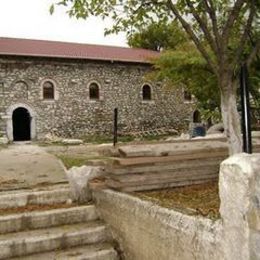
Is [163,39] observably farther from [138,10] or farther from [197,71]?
[138,10]

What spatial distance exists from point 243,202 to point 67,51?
25.5m

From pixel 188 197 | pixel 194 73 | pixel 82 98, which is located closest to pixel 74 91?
pixel 82 98

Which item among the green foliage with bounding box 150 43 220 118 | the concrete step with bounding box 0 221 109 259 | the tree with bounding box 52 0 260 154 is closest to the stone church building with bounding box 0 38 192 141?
the green foliage with bounding box 150 43 220 118

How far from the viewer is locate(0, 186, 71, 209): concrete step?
20.6 feet

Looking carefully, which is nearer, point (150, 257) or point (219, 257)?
point (219, 257)

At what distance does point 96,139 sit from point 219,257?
23.8 m

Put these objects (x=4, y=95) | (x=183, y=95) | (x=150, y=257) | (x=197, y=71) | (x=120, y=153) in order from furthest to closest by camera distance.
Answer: (x=183, y=95), (x=4, y=95), (x=197, y=71), (x=120, y=153), (x=150, y=257)

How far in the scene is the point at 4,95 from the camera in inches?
1024

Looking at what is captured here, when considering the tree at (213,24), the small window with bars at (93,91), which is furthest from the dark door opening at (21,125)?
the tree at (213,24)

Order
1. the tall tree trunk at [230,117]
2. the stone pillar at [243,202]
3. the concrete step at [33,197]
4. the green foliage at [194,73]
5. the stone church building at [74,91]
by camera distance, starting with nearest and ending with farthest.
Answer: the stone pillar at [243,202] → the concrete step at [33,197] → the tall tree trunk at [230,117] → the green foliage at [194,73] → the stone church building at [74,91]

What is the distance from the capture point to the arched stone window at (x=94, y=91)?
2883 centimetres

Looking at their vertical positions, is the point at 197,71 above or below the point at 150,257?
above

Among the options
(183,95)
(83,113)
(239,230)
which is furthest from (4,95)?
(239,230)

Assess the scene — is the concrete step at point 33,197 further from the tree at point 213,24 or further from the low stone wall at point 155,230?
the tree at point 213,24
